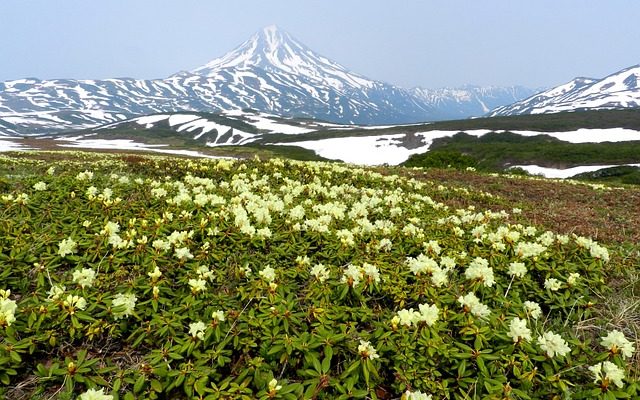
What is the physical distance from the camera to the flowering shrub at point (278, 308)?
349cm

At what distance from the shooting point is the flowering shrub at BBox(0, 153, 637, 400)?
3486 mm

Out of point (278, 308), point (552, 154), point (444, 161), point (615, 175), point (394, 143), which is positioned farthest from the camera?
point (394, 143)

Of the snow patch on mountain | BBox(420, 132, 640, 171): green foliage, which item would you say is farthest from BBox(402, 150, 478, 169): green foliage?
the snow patch on mountain

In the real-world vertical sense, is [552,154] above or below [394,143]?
below

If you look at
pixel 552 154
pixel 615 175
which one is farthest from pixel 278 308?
pixel 552 154

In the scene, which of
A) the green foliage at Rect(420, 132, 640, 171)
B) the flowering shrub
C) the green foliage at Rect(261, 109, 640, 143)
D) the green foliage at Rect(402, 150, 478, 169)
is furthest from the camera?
the green foliage at Rect(261, 109, 640, 143)

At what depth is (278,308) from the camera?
412 centimetres

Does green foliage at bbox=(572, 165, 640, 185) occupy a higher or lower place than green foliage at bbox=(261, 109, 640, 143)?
lower

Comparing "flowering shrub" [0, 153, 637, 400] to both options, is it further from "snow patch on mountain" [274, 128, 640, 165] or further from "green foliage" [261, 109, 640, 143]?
"green foliage" [261, 109, 640, 143]

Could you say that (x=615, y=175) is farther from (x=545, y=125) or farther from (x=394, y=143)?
(x=545, y=125)

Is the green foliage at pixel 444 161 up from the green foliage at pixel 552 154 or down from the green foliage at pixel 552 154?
up

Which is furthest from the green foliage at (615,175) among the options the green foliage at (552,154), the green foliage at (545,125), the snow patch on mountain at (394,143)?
the green foliage at (545,125)

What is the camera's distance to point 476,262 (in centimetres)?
526

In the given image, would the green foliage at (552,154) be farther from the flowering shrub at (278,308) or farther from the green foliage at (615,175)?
the flowering shrub at (278,308)
